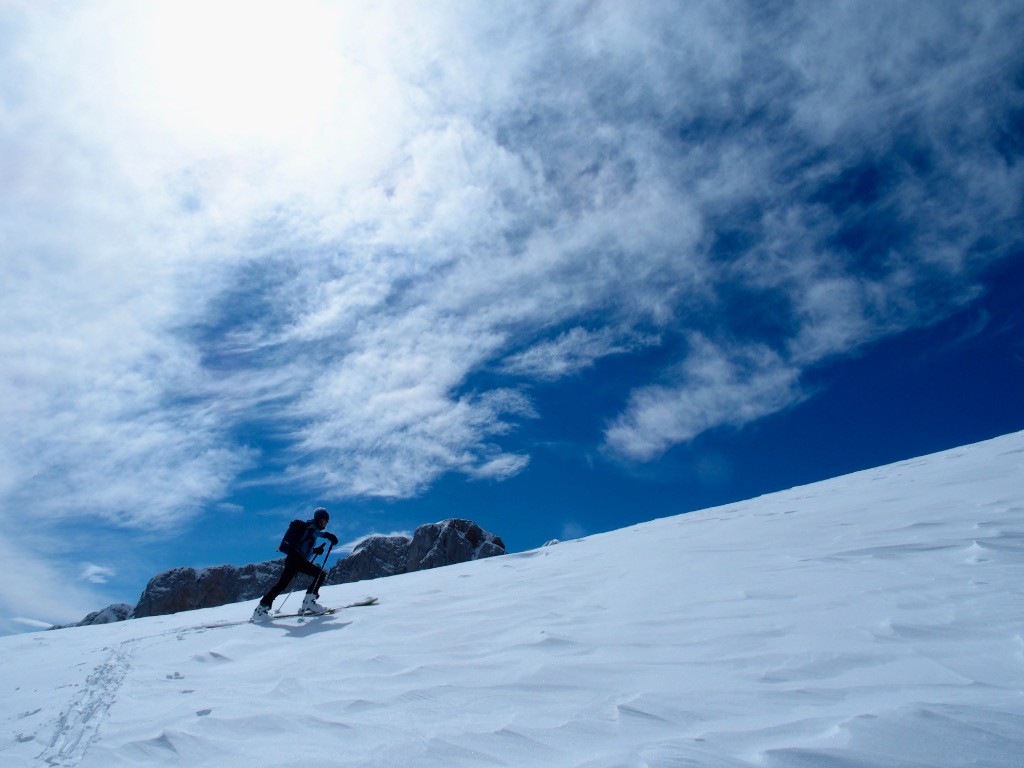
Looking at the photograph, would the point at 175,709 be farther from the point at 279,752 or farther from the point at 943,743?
the point at 943,743

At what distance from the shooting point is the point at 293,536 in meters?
7.92

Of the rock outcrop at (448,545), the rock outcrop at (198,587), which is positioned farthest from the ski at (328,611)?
the rock outcrop at (198,587)

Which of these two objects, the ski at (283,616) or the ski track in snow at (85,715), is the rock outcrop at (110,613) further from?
the ski track in snow at (85,715)

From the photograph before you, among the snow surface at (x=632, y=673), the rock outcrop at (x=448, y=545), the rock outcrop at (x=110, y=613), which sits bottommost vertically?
the snow surface at (x=632, y=673)

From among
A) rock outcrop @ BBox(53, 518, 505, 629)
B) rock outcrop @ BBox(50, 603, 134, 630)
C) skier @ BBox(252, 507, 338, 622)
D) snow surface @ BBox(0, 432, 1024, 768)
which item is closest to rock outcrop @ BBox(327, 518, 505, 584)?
rock outcrop @ BBox(53, 518, 505, 629)

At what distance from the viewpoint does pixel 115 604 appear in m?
52.3

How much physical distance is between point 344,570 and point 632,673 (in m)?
65.4

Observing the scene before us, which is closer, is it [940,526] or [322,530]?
[940,526]

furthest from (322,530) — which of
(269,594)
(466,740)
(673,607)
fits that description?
(466,740)

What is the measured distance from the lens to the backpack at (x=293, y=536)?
7.88 m

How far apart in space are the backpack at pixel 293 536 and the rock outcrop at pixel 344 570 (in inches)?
1656

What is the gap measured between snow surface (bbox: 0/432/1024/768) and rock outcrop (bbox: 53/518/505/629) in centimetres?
4458

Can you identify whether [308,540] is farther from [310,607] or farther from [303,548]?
[310,607]

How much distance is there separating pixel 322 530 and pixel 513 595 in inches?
124
